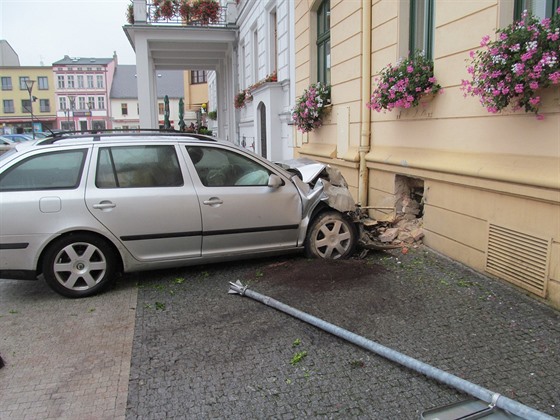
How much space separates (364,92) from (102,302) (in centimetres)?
510

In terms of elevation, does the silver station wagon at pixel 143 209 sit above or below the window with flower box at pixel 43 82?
below

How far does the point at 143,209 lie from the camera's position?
15.9ft

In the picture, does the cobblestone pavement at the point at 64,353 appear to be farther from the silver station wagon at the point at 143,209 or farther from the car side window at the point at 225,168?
the car side window at the point at 225,168

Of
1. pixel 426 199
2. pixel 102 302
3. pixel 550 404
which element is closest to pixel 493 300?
pixel 550 404

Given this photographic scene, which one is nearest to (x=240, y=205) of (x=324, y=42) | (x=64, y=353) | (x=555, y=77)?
(x=64, y=353)

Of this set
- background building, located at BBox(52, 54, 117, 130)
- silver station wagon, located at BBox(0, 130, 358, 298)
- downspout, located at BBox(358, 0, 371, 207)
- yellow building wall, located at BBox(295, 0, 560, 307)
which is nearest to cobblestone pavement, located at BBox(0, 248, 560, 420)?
silver station wagon, located at BBox(0, 130, 358, 298)

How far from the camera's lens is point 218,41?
1938 cm

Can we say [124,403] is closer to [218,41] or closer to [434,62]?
[434,62]

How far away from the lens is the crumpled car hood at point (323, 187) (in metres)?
5.64

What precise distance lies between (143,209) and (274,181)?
4.67ft

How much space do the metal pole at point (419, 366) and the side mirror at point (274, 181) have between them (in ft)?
4.26

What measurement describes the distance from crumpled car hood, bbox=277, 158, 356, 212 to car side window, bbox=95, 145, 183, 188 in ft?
4.83

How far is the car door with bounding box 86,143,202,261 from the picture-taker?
15.7ft

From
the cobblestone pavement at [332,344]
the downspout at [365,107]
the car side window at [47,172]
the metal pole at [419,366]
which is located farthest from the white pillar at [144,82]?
the metal pole at [419,366]
